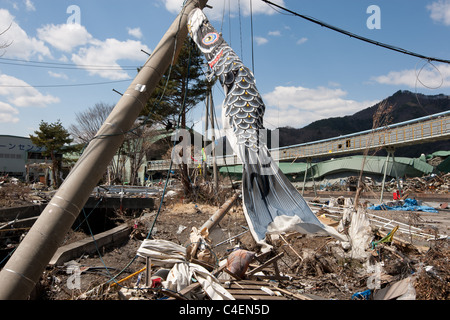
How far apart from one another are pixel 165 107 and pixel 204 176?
15.8ft

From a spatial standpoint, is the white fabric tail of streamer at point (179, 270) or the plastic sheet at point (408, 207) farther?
the plastic sheet at point (408, 207)

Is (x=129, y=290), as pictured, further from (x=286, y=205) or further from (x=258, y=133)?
(x=258, y=133)

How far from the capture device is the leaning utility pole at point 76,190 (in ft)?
10.7

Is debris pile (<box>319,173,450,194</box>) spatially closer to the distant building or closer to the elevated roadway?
the elevated roadway

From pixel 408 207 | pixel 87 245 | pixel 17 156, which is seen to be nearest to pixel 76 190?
pixel 87 245

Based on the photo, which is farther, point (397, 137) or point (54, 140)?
point (54, 140)

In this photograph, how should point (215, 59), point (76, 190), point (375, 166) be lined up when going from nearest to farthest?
point (76, 190), point (215, 59), point (375, 166)

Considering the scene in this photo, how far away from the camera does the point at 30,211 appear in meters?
13.7

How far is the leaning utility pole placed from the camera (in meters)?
3.25

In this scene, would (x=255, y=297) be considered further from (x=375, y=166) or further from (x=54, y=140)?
(x=54, y=140)

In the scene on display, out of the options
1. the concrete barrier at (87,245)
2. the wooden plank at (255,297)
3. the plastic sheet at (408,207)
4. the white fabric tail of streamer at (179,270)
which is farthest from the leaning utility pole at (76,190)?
the plastic sheet at (408,207)

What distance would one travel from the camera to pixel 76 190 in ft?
12.0

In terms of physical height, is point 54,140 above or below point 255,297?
above

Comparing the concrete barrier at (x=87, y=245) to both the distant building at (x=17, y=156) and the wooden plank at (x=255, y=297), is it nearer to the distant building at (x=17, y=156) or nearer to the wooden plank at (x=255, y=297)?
the wooden plank at (x=255, y=297)
